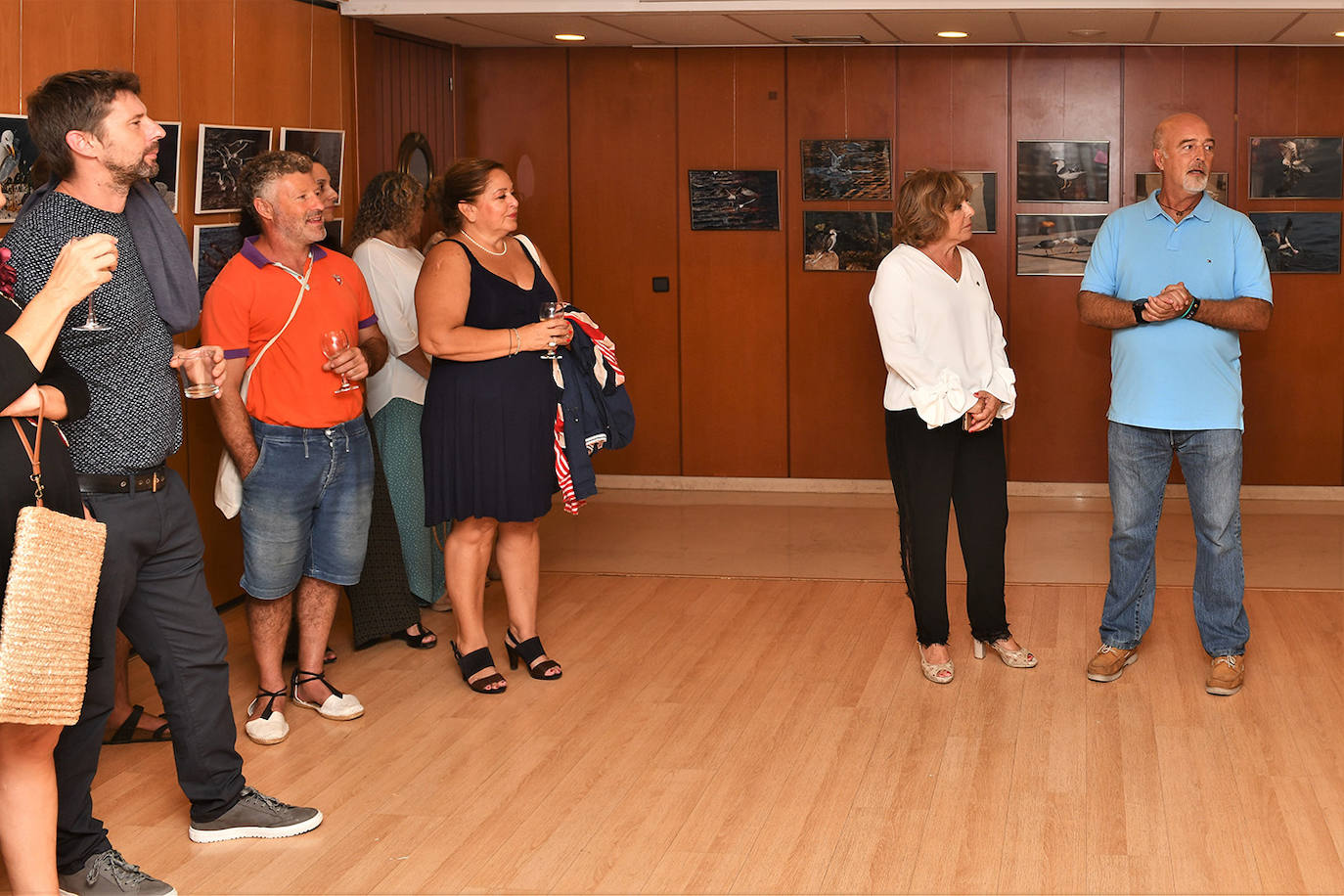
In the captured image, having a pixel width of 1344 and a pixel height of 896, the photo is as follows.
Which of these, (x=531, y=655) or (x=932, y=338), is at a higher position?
(x=932, y=338)

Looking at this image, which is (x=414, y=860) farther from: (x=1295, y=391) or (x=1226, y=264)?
(x=1295, y=391)

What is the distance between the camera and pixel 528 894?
3391mm

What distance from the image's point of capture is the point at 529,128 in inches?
340

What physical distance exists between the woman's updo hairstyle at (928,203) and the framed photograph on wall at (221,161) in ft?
8.40

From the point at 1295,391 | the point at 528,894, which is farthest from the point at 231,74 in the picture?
the point at 1295,391

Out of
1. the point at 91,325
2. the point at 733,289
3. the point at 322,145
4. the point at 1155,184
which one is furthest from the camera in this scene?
the point at 733,289

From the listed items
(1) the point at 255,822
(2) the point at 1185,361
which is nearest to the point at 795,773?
(1) the point at 255,822

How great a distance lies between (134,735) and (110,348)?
1.61 metres

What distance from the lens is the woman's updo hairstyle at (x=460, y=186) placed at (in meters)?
4.73

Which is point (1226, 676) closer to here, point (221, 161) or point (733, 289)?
point (221, 161)

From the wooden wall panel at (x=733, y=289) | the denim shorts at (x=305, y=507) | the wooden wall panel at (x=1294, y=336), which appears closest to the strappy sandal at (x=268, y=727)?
the denim shorts at (x=305, y=507)

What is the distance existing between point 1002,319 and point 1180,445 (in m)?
3.49

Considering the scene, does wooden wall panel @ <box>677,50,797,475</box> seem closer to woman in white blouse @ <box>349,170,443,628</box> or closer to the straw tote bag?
woman in white blouse @ <box>349,170,443,628</box>

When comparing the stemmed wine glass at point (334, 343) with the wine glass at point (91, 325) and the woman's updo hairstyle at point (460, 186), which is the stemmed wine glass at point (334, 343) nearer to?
the woman's updo hairstyle at point (460, 186)
